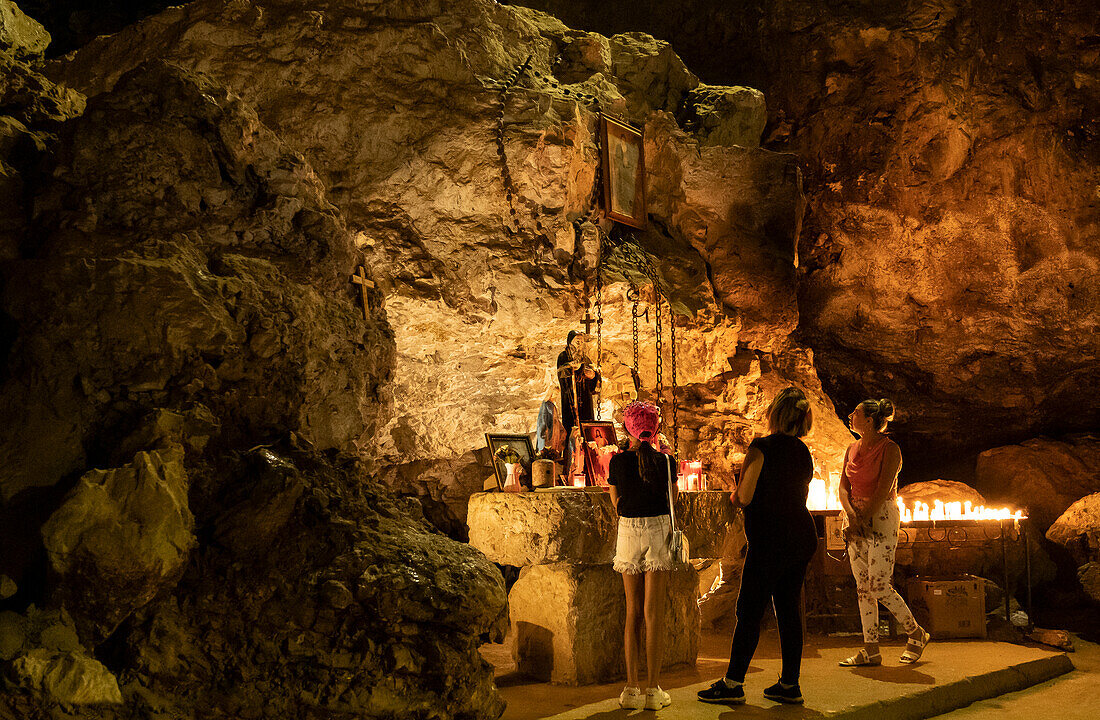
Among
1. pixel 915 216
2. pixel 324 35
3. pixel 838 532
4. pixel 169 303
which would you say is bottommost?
pixel 838 532

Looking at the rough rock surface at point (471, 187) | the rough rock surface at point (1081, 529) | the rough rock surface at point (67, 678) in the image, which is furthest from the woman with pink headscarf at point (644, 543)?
the rough rock surface at point (1081, 529)

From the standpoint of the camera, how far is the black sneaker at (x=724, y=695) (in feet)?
14.5

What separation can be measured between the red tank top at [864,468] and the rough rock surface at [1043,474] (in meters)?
6.33

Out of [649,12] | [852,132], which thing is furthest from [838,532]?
[649,12]

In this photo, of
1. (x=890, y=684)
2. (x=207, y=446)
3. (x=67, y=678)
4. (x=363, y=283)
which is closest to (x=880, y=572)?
(x=890, y=684)

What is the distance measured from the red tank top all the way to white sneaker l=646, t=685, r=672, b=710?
6.56ft

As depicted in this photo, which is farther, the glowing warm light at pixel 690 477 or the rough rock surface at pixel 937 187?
the rough rock surface at pixel 937 187

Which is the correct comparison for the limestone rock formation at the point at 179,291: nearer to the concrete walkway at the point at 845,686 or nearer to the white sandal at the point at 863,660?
the concrete walkway at the point at 845,686

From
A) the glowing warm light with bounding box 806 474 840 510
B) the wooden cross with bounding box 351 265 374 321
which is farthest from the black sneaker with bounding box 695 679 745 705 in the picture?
the glowing warm light with bounding box 806 474 840 510

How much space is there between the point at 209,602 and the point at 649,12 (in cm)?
1090

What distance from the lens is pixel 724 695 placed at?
441 centimetres

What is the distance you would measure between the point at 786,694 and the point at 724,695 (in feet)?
1.00

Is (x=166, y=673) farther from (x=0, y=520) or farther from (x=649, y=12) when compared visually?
(x=649, y=12)

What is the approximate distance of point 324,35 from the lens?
25.2 feet
